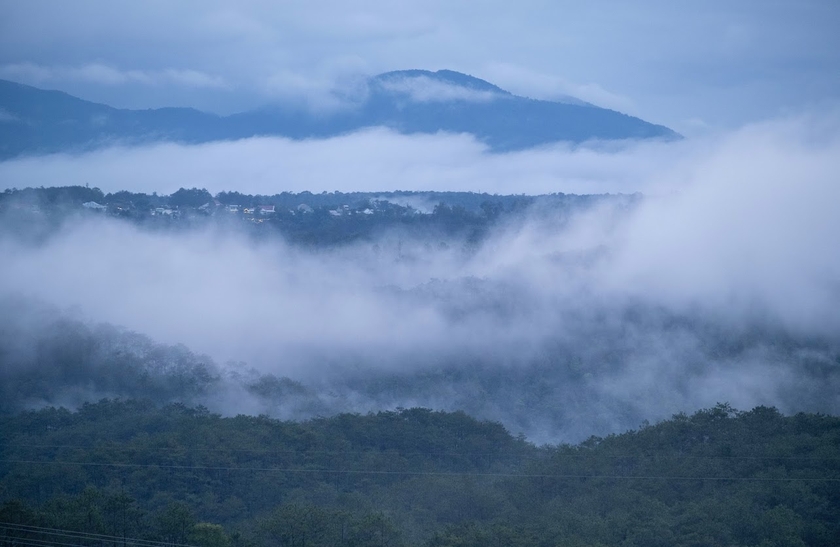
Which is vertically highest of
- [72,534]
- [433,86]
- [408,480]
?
[433,86]

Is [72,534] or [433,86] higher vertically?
[433,86]

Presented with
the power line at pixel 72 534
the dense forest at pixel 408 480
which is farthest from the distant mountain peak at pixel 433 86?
the power line at pixel 72 534

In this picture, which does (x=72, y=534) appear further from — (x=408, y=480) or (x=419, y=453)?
(x=419, y=453)

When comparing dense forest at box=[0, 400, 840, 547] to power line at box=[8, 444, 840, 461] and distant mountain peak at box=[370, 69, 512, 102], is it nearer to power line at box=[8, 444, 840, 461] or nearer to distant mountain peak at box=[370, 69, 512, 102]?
power line at box=[8, 444, 840, 461]

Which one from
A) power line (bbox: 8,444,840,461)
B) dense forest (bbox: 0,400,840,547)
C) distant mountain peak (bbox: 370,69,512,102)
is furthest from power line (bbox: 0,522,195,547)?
distant mountain peak (bbox: 370,69,512,102)

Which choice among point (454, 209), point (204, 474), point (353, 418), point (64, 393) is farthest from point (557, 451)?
point (454, 209)

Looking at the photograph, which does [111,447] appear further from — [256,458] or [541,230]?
[541,230]

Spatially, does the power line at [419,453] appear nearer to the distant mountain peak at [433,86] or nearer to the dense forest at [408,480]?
the dense forest at [408,480]

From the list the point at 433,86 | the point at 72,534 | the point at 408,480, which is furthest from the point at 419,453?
the point at 433,86

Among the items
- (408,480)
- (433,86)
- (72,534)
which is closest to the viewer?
(72,534)

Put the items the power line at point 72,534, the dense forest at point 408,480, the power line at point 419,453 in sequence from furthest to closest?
1. the power line at point 419,453
2. the dense forest at point 408,480
3. the power line at point 72,534
